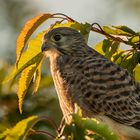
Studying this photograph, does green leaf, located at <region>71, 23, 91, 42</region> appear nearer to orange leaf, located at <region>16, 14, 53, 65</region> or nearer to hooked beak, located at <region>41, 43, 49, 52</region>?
orange leaf, located at <region>16, 14, 53, 65</region>

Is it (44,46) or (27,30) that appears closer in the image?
(27,30)

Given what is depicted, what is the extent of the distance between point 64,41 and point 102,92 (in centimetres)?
161

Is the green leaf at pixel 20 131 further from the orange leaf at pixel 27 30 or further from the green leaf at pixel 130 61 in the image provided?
the green leaf at pixel 130 61

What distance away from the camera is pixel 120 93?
19.5ft

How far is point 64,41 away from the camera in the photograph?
292 inches

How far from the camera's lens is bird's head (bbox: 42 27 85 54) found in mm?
6980

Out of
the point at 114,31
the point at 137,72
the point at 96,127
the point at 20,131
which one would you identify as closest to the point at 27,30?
the point at 114,31

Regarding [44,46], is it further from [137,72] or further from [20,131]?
[20,131]

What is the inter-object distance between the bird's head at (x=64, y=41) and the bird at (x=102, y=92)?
484 millimetres

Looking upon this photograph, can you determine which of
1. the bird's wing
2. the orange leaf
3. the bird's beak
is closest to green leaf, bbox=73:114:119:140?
the orange leaf

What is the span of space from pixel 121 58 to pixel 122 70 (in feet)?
0.91

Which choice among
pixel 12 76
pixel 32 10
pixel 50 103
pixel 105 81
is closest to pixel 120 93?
pixel 105 81

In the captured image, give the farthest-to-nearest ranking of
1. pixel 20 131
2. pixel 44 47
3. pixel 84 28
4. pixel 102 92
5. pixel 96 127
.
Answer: pixel 44 47 → pixel 102 92 → pixel 84 28 → pixel 20 131 → pixel 96 127

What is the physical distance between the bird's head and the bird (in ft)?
1.59
